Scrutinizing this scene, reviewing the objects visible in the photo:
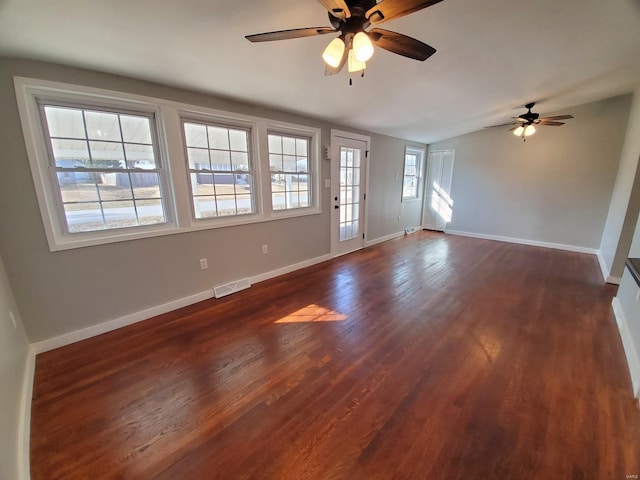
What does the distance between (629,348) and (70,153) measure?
4.88m

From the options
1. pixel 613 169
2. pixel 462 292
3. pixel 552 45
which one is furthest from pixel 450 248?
pixel 552 45

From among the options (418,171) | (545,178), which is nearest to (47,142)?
(418,171)

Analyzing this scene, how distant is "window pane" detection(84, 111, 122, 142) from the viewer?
2207 mm

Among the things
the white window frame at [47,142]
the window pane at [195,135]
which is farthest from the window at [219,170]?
the white window frame at [47,142]

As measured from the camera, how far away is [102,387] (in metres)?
1.79

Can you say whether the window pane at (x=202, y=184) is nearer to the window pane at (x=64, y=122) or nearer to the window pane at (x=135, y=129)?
the window pane at (x=135, y=129)

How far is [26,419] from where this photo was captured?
149 centimetres

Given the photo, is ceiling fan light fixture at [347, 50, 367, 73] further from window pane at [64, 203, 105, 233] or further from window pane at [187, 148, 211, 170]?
window pane at [64, 203, 105, 233]

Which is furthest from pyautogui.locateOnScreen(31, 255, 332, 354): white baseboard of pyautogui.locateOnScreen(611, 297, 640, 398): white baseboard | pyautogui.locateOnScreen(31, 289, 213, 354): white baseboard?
pyautogui.locateOnScreen(611, 297, 640, 398): white baseboard

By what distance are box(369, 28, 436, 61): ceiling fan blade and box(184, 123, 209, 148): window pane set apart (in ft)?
7.02

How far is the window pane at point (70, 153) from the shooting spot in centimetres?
209

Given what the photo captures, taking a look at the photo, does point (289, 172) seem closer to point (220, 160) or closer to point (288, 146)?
point (288, 146)

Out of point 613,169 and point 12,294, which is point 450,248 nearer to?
point 613,169

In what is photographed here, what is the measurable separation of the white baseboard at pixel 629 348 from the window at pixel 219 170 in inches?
149
